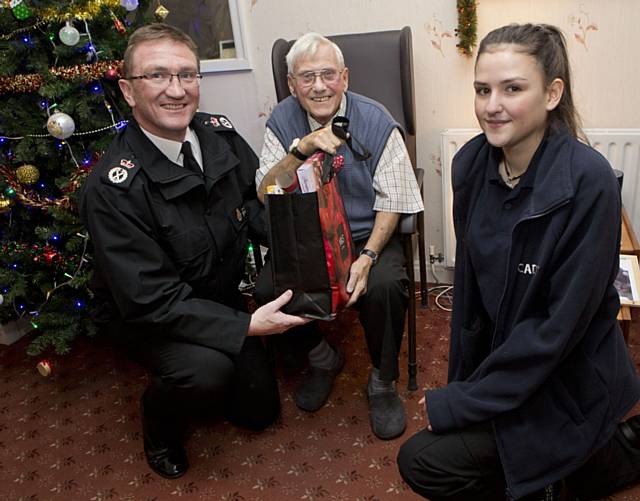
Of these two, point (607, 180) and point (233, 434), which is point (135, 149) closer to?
point (233, 434)

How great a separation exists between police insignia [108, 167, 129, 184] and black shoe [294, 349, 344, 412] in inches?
37.5

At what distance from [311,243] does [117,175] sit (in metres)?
0.56

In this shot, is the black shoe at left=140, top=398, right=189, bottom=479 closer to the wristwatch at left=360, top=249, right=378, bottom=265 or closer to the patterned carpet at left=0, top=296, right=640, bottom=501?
the patterned carpet at left=0, top=296, right=640, bottom=501

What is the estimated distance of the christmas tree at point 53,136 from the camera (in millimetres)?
1856

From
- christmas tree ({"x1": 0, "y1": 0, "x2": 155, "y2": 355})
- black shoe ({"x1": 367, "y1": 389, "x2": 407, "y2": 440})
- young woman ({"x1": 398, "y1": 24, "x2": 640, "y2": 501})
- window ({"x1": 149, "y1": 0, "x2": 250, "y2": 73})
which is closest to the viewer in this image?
young woman ({"x1": 398, "y1": 24, "x2": 640, "y2": 501})

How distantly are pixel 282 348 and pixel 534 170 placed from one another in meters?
1.18

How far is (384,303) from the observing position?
171cm

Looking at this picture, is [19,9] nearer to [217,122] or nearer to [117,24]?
[117,24]

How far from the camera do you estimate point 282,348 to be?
2.00 m

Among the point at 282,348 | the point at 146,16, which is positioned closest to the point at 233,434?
the point at 282,348

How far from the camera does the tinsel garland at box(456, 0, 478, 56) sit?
205cm

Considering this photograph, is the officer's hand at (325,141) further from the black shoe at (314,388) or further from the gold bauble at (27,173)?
the gold bauble at (27,173)

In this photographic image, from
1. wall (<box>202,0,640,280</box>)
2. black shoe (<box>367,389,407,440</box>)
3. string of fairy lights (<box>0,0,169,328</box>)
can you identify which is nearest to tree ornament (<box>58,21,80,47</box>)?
string of fairy lights (<box>0,0,169,328</box>)

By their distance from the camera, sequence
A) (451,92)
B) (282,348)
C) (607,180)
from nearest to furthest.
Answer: (607,180), (282,348), (451,92)
